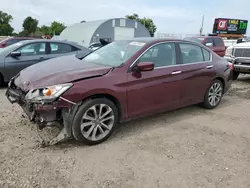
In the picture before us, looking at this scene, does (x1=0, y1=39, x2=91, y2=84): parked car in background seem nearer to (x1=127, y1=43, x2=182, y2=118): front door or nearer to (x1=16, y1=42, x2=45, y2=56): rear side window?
(x1=16, y1=42, x2=45, y2=56): rear side window

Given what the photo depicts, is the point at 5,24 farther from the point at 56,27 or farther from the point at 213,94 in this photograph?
the point at 213,94

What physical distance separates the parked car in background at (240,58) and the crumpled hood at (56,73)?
5731 millimetres

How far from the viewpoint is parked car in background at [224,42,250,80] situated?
25.2ft

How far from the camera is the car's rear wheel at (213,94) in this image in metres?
5.11

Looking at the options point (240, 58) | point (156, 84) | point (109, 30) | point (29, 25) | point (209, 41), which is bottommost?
point (156, 84)

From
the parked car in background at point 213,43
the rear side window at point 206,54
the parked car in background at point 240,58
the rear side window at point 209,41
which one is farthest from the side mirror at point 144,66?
the rear side window at point 209,41

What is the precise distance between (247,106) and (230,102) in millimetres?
404

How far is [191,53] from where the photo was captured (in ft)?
15.6

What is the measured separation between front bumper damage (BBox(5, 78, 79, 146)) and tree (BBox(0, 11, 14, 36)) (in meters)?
67.2

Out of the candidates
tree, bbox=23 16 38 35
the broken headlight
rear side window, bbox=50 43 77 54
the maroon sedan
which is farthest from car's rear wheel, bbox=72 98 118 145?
tree, bbox=23 16 38 35

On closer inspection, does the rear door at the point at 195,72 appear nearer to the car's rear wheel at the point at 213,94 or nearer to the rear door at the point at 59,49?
the car's rear wheel at the point at 213,94

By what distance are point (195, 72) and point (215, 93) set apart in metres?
0.97

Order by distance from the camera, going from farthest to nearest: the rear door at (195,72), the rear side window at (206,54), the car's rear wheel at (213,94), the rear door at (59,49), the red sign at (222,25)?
the red sign at (222,25) → the rear door at (59,49) → the car's rear wheel at (213,94) → the rear side window at (206,54) → the rear door at (195,72)

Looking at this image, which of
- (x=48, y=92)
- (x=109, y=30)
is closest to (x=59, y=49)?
(x=48, y=92)
